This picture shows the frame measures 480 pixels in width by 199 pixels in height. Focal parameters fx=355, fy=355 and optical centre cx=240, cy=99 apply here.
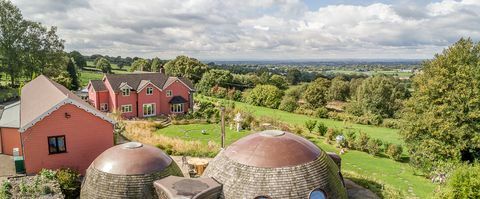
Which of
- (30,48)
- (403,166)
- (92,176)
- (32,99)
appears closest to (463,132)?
(403,166)

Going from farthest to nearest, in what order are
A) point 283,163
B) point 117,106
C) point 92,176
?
point 117,106 → point 92,176 → point 283,163

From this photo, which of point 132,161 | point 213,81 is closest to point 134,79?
point 213,81

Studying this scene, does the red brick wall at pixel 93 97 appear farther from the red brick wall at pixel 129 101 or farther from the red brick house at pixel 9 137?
the red brick house at pixel 9 137

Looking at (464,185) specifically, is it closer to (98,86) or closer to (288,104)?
(98,86)

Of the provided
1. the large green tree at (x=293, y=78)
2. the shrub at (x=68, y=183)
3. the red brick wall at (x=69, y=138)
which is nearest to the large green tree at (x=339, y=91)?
the large green tree at (x=293, y=78)

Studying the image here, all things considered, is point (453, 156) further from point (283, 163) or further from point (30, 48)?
point (30, 48)
